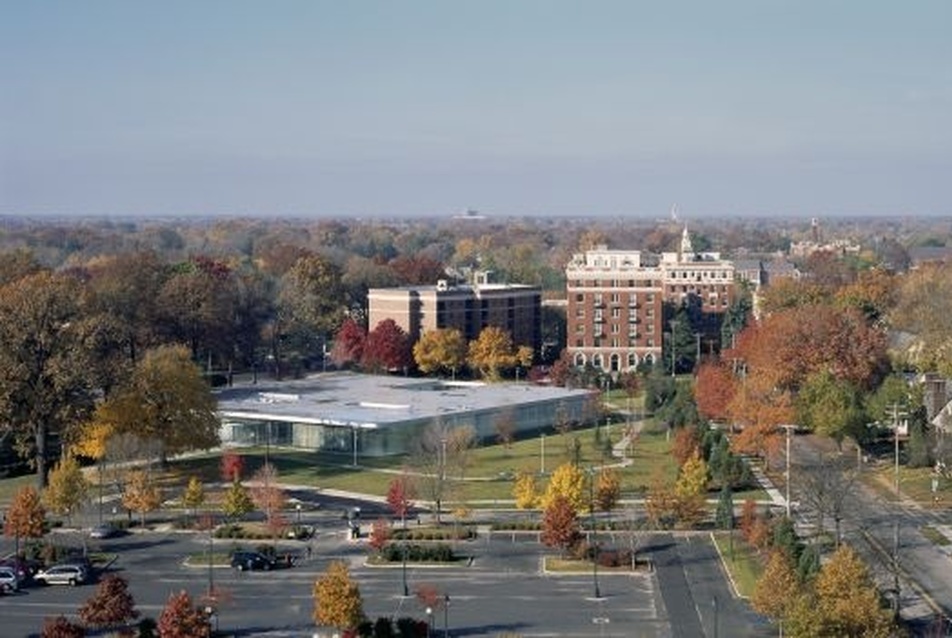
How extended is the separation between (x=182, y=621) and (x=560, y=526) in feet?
44.4

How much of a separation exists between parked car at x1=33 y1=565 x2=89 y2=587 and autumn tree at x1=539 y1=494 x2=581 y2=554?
13.4 m

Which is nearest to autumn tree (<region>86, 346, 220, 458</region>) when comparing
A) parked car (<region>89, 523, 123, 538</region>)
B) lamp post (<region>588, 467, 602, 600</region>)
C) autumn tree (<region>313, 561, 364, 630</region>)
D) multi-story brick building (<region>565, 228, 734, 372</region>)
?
parked car (<region>89, 523, 123, 538</region>)

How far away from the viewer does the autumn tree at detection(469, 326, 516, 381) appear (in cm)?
8706

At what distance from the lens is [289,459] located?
61.3 metres

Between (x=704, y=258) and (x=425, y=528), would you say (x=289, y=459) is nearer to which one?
(x=425, y=528)

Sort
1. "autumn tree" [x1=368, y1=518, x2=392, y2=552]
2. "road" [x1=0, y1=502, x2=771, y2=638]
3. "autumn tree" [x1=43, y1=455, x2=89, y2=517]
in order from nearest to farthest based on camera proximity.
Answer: "road" [x1=0, y1=502, x2=771, y2=638]
"autumn tree" [x1=368, y1=518, x2=392, y2=552]
"autumn tree" [x1=43, y1=455, x2=89, y2=517]

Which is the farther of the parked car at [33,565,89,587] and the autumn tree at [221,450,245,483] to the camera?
the autumn tree at [221,450,245,483]

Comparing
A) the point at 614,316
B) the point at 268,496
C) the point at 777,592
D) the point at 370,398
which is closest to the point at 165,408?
the point at 268,496

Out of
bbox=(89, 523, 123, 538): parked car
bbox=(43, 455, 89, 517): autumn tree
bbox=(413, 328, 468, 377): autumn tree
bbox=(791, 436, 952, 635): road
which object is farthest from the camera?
bbox=(413, 328, 468, 377): autumn tree

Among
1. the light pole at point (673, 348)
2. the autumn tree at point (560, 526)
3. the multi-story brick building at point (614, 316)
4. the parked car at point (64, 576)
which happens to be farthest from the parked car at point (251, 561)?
the multi-story brick building at point (614, 316)

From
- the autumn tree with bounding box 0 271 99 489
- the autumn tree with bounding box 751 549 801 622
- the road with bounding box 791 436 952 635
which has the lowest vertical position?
the road with bounding box 791 436 952 635

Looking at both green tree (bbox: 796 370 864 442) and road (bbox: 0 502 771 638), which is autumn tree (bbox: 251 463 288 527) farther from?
green tree (bbox: 796 370 864 442)

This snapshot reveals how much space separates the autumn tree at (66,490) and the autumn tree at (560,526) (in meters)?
15.8

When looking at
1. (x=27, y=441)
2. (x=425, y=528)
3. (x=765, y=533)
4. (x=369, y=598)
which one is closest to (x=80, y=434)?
(x=27, y=441)
